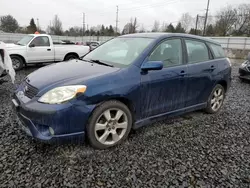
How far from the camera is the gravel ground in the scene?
6.84ft

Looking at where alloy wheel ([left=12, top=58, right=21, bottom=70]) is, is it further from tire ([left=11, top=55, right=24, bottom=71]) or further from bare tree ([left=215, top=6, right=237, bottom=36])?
bare tree ([left=215, top=6, right=237, bottom=36])

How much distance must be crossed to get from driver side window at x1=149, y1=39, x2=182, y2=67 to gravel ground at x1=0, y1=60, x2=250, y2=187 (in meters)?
1.12

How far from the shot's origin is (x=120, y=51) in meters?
3.24

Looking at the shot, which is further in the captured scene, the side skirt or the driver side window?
the driver side window

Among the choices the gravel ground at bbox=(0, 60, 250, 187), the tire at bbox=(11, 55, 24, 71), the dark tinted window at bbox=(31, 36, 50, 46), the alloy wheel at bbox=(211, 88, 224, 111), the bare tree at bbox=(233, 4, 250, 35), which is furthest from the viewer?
the bare tree at bbox=(233, 4, 250, 35)

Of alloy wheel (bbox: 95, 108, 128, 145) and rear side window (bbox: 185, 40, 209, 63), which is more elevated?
rear side window (bbox: 185, 40, 209, 63)

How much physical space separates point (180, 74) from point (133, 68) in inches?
35.2

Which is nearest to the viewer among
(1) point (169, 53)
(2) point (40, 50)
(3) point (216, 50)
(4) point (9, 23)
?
(1) point (169, 53)

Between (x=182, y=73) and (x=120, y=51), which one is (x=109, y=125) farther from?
(x=182, y=73)

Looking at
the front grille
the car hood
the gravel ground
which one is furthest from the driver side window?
the front grille

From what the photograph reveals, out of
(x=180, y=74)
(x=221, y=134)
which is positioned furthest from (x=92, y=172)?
(x=221, y=134)

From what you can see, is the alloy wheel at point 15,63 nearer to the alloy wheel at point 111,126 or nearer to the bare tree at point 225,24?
the alloy wheel at point 111,126

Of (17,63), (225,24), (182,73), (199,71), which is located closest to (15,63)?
(17,63)

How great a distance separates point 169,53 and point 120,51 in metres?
0.80
